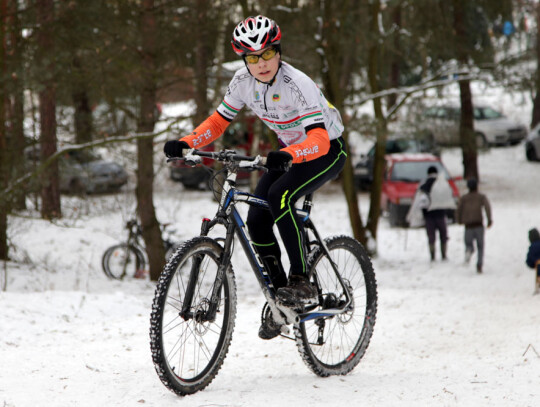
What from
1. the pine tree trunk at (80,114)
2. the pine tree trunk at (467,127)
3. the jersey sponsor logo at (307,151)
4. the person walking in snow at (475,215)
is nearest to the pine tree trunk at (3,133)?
the pine tree trunk at (80,114)

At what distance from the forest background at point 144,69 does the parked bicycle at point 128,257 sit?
2.79 feet

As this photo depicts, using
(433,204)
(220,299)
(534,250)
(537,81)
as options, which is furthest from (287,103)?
(537,81)

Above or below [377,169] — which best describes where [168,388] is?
below

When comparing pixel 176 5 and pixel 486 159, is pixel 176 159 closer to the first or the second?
pixel 176 5

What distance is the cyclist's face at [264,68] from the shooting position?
4.36 metres

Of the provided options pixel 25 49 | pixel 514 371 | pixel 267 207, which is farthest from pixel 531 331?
pixel 25 49

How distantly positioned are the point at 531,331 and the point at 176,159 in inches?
176

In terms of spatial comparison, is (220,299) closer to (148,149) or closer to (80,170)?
(148,149)

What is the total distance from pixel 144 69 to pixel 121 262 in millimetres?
4851

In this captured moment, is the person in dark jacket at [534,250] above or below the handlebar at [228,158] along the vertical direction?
below

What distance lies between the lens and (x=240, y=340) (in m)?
6.37

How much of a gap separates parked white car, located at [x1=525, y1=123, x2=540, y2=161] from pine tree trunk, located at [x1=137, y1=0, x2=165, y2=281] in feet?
68.5

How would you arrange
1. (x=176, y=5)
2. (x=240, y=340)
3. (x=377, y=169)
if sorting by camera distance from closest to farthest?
(x=240, y=340) < (x=176, y=5) < (x=377, y=169)

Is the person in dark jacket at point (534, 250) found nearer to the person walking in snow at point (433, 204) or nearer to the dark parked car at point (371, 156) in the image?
the person walking in snow at point (433, 204)
